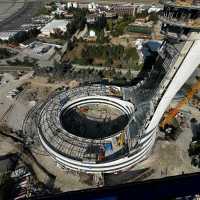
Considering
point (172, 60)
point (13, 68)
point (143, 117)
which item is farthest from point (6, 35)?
point (172, 60)

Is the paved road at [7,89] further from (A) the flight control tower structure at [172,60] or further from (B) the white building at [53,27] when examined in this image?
(A) the flight control tower structure at [172,60]

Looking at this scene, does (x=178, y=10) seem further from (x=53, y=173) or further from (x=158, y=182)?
(x=53, y=173)

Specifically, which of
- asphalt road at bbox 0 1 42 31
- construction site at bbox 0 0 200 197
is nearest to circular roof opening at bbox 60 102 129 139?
construction site at bbox 0 0 200 197

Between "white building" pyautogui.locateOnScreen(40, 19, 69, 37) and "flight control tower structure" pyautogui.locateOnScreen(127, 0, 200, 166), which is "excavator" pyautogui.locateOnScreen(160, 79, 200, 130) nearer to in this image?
"flight control tower structure" pyautogui.locateOnScreen(127, 0, 200, 166)

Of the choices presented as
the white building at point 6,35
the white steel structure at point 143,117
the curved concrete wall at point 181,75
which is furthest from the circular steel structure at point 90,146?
the white building at point 6,35

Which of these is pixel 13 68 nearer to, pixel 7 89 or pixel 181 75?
pixel 7 89

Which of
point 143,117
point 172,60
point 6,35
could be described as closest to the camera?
point 172,60
